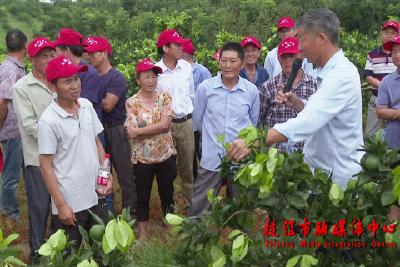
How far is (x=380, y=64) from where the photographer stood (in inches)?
246

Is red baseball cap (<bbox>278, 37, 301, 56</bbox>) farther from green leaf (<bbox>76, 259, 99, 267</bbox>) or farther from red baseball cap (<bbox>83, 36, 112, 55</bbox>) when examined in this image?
green leaf (<bbox>76, 259, 99, 267</bbox>)

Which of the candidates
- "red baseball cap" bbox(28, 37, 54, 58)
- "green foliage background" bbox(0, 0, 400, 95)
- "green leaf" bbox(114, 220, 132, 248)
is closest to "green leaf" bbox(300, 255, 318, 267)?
"green leaf" bbox(114, 220, 132, 248)

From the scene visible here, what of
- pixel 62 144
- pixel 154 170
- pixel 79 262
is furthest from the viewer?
pixel 154 170

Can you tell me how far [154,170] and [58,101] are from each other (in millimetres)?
1675

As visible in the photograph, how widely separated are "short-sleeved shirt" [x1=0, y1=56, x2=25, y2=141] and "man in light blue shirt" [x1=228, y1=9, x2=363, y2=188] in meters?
2.92

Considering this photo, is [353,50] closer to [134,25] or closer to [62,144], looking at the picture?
[62,144]

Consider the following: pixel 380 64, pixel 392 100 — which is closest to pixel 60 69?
pixel 392 100

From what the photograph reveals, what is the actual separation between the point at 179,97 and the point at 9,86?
156cm

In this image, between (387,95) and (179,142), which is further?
(179,142)

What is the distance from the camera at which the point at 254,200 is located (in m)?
2.27

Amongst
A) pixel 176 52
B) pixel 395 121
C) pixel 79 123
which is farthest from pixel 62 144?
pixel 395 121

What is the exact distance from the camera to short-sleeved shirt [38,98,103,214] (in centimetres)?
357

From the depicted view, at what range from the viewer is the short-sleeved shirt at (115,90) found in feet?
16.7

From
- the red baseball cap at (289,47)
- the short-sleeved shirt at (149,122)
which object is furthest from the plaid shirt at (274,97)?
the short-sleeved shirt at (149,122)
